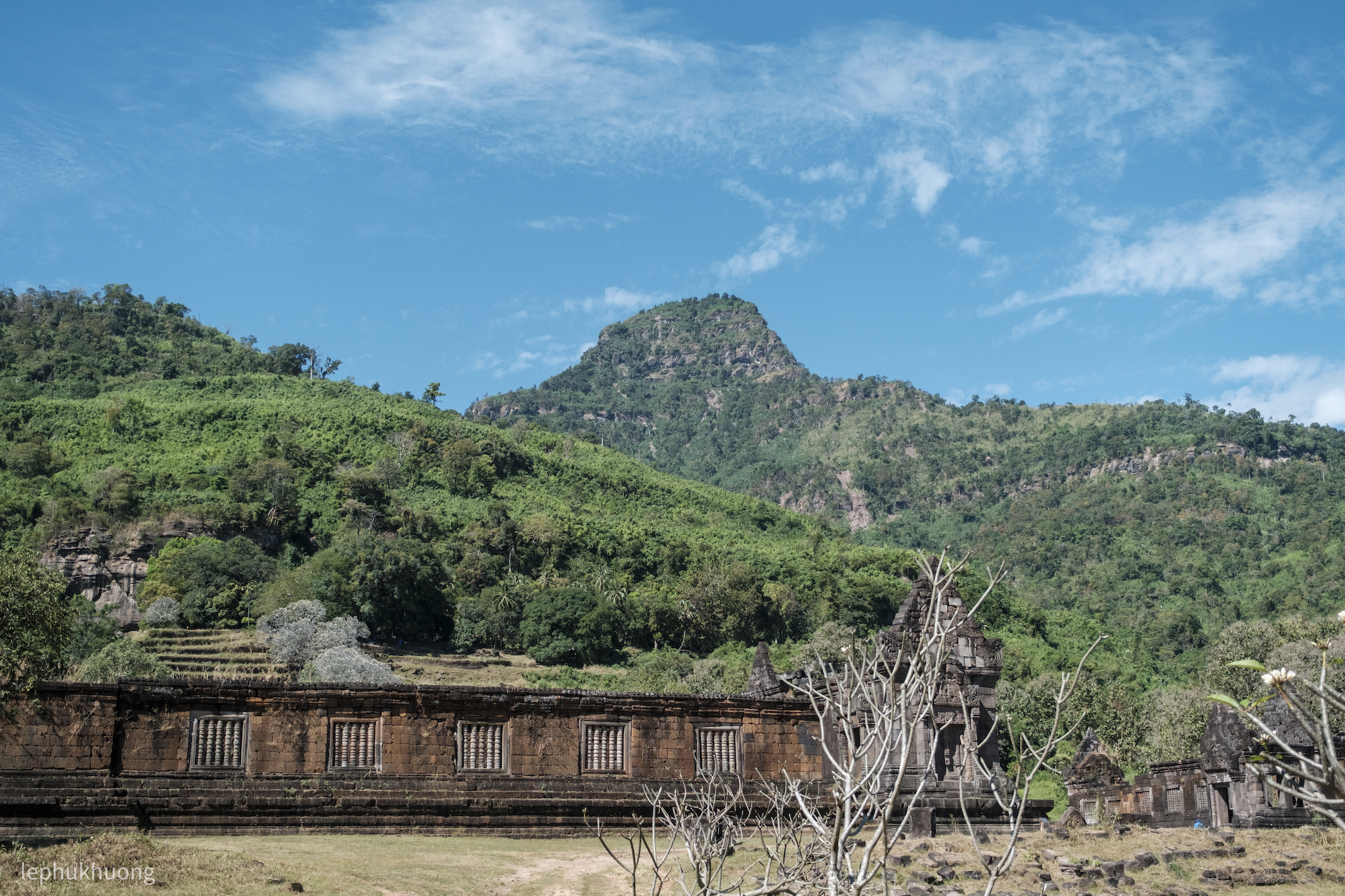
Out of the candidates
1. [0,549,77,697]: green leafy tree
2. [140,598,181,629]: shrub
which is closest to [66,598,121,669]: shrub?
[140,598,181,629]: shrub

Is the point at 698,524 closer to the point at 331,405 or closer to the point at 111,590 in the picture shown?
the point at 331,405

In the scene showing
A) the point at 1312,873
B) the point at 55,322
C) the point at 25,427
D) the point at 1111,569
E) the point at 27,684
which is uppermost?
the point at 55,322

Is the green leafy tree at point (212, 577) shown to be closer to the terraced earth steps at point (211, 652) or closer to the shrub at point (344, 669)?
the terraced earth steps at point (211, 652)

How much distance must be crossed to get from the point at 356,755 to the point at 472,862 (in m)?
3.61

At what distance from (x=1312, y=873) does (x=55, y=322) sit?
172 meters

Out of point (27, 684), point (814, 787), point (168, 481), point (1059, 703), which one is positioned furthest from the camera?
point (168, 481)

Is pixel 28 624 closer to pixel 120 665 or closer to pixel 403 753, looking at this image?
pixel 403 753

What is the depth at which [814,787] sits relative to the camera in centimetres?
2028

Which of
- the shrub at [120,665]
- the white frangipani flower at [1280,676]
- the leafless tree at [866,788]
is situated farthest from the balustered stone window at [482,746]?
the shrub at [120,665]

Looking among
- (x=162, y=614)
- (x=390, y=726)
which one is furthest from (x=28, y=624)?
(x=162, y=614)

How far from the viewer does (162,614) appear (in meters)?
79.1

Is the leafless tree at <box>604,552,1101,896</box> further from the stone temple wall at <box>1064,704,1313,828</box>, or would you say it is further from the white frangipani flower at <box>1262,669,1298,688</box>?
the stone temple wall at <box>1064,704,1313,828</box>

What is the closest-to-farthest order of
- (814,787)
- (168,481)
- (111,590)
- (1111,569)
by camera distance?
(814,787)
(111,590)
(168,481)
(1111,569)

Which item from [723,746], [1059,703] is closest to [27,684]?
[723,746]
